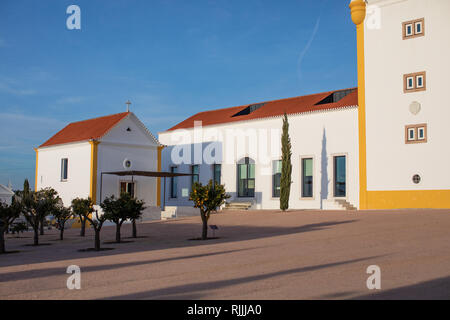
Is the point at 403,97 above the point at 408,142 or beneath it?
above

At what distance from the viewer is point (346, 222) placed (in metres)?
22.6

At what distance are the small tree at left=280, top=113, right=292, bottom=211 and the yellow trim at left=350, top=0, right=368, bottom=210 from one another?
15.6ft

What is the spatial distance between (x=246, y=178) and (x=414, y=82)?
1543cm

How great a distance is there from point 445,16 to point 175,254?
23141mm

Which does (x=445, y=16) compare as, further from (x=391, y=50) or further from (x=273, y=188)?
(x=273, y=188)

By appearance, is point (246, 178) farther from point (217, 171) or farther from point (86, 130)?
point (86, 130)

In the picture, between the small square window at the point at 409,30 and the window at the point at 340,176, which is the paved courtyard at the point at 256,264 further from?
the small square window at the point at 409,30

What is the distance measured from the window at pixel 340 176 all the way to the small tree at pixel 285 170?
334 centimetres

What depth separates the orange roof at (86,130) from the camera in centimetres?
3325

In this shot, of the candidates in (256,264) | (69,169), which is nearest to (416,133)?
(256,264)

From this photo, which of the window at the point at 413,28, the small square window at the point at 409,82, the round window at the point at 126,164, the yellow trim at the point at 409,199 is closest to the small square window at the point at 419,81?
the small square window at the point at 409,82

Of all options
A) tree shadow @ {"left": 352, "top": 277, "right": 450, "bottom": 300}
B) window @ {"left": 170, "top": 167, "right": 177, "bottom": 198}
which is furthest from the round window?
tree shadow @ {"left": 352, "top": 277, "right": 450, "bottom": 300}
